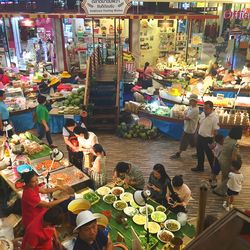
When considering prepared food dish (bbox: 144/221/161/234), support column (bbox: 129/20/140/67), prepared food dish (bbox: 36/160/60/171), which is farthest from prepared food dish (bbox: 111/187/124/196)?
support column (bbox: 129/20/140/67)

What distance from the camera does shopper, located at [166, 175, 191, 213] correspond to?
4.65 metres

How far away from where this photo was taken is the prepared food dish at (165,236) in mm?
4016

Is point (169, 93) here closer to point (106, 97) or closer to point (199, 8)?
point (106, 97)

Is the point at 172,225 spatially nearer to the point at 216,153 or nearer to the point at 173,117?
the point at 216,153

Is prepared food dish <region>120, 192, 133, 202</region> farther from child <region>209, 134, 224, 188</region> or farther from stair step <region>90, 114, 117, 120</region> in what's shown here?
stair step <region>90, 114, 117, 120</region>

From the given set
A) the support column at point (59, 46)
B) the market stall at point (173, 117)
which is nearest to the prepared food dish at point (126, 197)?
the market stall at point (173, 117)

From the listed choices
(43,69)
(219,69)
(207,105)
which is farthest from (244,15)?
(43,69)

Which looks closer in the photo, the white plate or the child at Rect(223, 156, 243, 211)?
the white plate

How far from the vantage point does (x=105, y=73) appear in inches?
459

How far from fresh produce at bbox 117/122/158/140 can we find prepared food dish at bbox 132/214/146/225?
505 centimetres

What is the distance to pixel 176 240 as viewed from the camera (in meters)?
3.54

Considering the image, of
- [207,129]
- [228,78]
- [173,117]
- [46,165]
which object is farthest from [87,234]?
[228,78]

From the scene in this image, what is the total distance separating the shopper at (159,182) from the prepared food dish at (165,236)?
848mm

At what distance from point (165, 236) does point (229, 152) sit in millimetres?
2696
